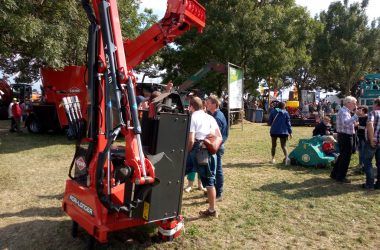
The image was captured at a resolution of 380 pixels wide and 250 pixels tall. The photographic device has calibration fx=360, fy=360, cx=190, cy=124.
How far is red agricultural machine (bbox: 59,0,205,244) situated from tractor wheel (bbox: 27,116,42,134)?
11.8 metres

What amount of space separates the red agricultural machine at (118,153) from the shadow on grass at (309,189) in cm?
300

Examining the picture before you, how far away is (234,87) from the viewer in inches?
546

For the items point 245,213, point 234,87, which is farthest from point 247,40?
point 245,213

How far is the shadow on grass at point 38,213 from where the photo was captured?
532 centimetres

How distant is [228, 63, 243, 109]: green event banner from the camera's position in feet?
43.4

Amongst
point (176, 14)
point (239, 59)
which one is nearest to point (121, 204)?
point (176, 14)

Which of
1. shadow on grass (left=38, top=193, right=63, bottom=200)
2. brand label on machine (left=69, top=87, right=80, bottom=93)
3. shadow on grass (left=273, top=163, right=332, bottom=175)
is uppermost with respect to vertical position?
brand label on machine (left=69, top=87, right=80, bottom=93)

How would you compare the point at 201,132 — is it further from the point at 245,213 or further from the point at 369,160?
the point at 369,160

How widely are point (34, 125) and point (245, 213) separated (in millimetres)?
12488

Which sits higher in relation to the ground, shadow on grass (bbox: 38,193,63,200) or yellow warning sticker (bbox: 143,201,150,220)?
yellow warning sticker (bbox: 143,201,150,220)

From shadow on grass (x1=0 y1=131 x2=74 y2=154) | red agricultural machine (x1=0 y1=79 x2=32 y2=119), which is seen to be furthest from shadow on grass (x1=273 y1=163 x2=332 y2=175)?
red agricultural machine (x1=0 y1=79 x2=32 y2=119)

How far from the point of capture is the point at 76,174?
4520mm

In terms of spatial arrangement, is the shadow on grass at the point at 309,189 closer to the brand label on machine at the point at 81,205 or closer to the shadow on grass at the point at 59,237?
the shadow on grass at the point at 59,237

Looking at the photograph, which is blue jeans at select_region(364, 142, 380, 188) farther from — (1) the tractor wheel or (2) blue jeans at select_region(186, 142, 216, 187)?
(1) the tractor wheel
